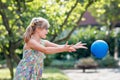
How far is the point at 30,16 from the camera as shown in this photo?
11.5 metres

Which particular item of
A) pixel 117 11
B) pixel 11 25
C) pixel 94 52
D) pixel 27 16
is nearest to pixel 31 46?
pixel 94 52

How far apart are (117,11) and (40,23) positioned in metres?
25.6

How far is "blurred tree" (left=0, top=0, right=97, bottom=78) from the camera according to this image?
11.9m

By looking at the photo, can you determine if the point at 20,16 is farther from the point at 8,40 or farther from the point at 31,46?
the point at 31,46

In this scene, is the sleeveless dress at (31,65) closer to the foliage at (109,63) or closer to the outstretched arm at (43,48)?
the outstretched arm at (43,48)

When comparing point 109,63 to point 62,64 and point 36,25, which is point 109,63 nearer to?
point 62,64

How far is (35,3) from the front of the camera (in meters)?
12.3

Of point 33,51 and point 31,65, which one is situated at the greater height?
point 33,51

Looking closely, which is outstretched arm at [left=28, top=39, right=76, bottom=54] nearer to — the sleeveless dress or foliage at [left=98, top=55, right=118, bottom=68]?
the sleeveless dress

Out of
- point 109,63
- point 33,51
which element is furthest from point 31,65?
point 109,63

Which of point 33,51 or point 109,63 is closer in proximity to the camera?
point 33,51

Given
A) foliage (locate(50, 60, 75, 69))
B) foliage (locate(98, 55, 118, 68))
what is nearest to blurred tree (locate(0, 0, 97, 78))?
foliage (locate(50, 60, 75, 69))

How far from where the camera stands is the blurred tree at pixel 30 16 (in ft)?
39.1

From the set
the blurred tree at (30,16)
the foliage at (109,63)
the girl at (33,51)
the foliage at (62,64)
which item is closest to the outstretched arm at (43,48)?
the girl at (33,51)
